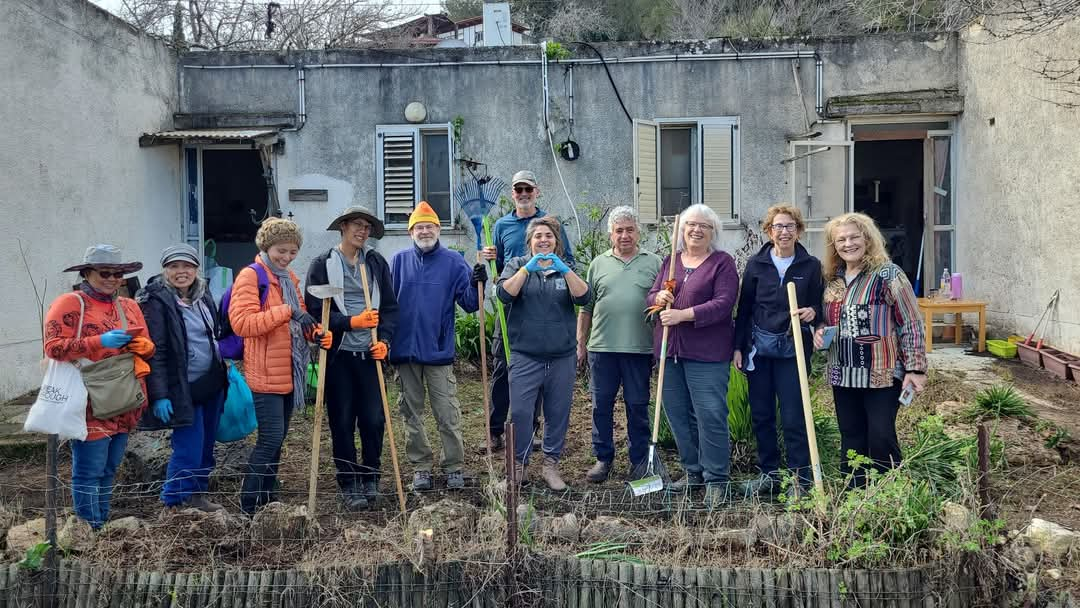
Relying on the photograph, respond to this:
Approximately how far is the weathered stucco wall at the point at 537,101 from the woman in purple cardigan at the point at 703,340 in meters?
5.53

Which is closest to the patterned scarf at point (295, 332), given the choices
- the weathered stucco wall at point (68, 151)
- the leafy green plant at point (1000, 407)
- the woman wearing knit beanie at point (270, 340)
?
the woman wearing knit beanie at point (270, 340)

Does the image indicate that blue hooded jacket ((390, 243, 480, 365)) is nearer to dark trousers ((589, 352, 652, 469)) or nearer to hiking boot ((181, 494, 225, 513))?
dark trousers ((589, 352, 652, 469))

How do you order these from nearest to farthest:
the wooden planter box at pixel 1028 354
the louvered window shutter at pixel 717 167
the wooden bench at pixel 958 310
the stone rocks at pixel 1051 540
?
the stone rocks at pixel 1051 540 → the wooden planter box at pixel 1028 354 → the wooden bench at pixel 958 310 → the louvered window shutter at pixel 717 167

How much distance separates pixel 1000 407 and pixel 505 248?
3460mm

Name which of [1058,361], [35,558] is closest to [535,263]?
[35,558]

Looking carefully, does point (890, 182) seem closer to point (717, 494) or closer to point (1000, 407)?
point (1000, 407)

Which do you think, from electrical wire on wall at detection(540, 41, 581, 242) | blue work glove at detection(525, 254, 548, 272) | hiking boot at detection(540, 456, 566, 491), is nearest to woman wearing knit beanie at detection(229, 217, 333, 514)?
blue work glove at detection(525, 254, 548, 272)

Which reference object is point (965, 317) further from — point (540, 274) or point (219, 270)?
point (219, 270)

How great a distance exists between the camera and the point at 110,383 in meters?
4.00

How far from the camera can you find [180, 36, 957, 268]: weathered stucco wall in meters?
9.98

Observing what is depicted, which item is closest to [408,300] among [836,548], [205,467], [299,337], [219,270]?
[299,337]

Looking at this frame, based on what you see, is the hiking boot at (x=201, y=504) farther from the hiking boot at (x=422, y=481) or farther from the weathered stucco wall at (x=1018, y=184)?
the weathered stucco wall at (x=1018, y=184)

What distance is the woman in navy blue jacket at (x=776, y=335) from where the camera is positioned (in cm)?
446

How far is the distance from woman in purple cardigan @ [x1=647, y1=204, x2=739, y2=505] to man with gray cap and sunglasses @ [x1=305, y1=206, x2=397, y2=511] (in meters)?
1.43
